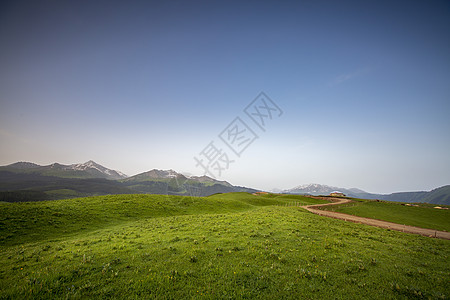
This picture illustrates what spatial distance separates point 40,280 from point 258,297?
460 inches

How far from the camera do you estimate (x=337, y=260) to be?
40.0 ft

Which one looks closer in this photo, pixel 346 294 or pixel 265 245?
pixel 346 294

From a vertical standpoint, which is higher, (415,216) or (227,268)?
(227,268)

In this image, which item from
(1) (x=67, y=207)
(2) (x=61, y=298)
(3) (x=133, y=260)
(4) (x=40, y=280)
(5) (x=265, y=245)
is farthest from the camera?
(1) (x=67, y=207)

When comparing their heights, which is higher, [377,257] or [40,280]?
[377,257]

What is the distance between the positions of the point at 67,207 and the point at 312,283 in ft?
127

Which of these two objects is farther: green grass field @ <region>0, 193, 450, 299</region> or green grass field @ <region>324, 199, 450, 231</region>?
green grass field @ <region>324, 199, 450, 231</region>

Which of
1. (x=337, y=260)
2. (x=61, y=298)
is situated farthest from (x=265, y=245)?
(x=61, y=298)

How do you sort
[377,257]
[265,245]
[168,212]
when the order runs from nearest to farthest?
1. [377,257]
2. [265,245]
3. [168,212]

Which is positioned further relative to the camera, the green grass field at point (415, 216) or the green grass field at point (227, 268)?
the green grass field at point (415, 216)

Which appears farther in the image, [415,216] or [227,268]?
[415,216]

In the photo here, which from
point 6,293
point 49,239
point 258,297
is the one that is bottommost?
point 49,239

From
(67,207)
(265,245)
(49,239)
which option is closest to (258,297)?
(265,245)

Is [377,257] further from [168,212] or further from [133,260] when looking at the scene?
[168,212]
